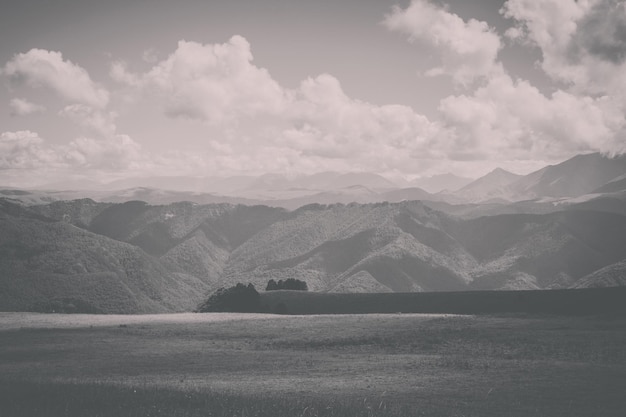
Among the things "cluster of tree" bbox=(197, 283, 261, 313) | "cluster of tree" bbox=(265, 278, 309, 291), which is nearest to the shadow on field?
"cluster of tree" bbox=(197, 283, 261, 313)

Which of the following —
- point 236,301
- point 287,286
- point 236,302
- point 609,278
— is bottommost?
point 236,302

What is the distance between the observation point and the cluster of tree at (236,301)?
110206mm

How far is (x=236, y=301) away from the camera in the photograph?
368 feet

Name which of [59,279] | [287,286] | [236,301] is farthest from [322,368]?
[59,279]

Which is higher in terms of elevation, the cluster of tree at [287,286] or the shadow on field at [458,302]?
the shadow on field at [458,302]

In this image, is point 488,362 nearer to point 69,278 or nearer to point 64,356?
point 64,356

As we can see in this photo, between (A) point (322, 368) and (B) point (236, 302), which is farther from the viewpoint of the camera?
(B) point (236, 302)

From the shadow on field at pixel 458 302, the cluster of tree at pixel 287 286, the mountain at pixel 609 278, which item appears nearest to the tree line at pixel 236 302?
the shadow on field at pixel 458 302

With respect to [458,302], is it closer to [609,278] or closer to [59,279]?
[59,279]

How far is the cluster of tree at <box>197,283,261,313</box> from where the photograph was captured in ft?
362

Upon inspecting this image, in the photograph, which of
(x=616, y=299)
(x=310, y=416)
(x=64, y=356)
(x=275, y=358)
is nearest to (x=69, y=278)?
(x=64, y=356)

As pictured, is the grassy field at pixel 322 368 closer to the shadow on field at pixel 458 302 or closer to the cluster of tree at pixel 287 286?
the shadow on field at pixel 458 302

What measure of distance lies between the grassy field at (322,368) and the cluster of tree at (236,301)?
3936 cm

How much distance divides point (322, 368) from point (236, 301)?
77.5 m
